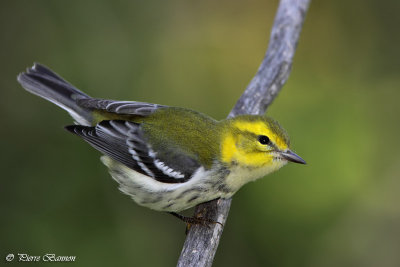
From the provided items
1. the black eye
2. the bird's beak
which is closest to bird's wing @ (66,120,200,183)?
the black eye

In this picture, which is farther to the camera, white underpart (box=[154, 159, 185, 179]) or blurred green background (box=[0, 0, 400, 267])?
blurred green background (box=[0, 0, 400, 267])

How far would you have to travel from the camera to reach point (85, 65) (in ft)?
20.6

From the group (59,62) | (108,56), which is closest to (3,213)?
(59,62)

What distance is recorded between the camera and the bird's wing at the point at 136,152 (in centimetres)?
402

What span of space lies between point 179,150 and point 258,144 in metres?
0.67

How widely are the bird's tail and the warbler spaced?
0.12 metres

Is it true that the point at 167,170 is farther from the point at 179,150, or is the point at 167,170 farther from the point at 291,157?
the point at 291,157

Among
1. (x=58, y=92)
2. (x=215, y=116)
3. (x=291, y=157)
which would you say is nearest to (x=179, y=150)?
(x=291, y=157)

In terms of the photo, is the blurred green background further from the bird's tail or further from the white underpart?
the white underpart

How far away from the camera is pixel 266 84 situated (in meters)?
4.68

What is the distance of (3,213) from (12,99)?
5.47 feet

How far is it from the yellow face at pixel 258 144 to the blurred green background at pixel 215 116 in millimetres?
1408

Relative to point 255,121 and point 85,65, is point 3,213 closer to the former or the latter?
point 85,65

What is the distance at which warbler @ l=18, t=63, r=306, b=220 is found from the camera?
392 centimetres
